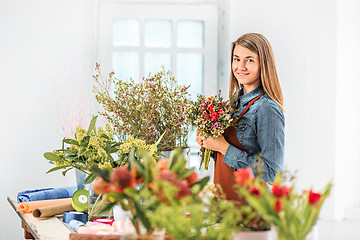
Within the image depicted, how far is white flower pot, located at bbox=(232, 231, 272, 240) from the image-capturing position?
1.04 metres

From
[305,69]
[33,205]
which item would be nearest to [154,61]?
[305,69]

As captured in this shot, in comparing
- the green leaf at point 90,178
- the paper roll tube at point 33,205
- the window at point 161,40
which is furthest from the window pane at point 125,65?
the green leaf at point 90,178

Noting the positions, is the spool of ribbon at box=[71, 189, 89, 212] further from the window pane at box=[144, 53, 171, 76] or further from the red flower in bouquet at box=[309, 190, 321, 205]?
the window pane at box=[144, 53, 171, 76]

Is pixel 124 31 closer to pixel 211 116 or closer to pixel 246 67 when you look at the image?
pixel 246 67

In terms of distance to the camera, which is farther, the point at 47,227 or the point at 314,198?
the point at 47,227

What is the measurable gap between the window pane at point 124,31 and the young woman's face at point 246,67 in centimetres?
157

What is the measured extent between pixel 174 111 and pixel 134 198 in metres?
1.27

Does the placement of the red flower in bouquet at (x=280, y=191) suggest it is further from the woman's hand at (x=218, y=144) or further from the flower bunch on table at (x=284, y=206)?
the woman's hand at (x=218, y=144)

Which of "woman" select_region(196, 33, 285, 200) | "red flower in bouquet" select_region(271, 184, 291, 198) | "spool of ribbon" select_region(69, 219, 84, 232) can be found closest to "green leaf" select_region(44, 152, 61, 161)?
"spool of ribbon" select_region(69, 219, 84, 232)

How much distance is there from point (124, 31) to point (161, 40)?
0.33 metres

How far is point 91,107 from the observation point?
3.71 m

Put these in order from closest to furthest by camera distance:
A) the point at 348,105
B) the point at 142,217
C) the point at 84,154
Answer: the point at 142,217 → the point at 84,154 → the point at 348,105

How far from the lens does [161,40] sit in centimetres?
384

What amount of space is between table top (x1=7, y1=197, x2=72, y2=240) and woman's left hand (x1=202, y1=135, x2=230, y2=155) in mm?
853
